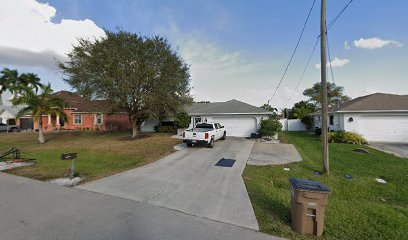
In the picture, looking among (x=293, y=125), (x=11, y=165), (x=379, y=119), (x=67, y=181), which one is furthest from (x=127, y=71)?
(x=293, y=125)

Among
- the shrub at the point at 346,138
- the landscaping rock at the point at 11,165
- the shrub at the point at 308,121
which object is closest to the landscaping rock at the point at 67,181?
the landscaping rock at the point at 11,165

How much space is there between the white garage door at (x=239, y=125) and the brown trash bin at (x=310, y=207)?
1611cm

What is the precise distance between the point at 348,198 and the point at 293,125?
94.3 feet

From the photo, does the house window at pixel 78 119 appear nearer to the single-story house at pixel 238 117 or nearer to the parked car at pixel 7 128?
the parked car at pixel 7 128

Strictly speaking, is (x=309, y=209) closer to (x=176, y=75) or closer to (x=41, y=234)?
(x=41, y=234)

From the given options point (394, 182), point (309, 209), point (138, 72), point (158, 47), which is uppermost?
point (158, 47)

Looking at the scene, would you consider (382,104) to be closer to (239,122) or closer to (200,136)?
(239,122)

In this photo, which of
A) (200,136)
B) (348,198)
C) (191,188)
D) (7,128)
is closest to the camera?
(348,198)

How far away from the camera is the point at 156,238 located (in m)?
3.43

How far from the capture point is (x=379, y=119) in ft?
57.3

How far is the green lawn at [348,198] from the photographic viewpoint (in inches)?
149

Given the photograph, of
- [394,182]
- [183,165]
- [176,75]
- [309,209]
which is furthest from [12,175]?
[394,182]

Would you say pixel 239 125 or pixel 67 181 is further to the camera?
pixel 239 125

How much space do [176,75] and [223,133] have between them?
6628mm
